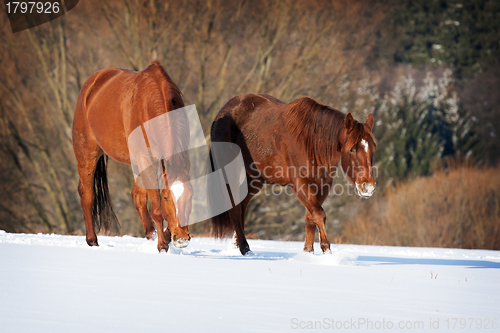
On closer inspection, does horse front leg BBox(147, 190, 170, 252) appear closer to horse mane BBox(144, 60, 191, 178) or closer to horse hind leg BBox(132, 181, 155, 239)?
horse mane BBox(144, 60, 191, 178)

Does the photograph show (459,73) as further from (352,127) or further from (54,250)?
(54,250)

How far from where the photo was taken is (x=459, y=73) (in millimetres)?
23812

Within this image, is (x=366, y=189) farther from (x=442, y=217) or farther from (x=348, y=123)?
(x=442, y=217)

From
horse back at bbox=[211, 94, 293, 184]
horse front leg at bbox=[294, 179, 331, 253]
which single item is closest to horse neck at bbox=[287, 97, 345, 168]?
horse back at bbox=[211, 94, 293, 184]

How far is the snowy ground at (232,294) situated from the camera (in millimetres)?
2701

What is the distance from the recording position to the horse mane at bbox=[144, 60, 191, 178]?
199 inches

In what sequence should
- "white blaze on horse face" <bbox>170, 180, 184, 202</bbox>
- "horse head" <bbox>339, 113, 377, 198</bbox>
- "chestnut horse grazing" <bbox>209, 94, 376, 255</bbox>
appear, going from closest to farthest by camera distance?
"white blaze on horse face" <bbox>170, 180, 184, 202</bbox> < "horse head" <bbox>339, 113, 377, 198</bbox> < "chestnut horse grazing" <bbox>209, 94, 376, 255</bbox>

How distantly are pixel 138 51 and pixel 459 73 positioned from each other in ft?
52.9

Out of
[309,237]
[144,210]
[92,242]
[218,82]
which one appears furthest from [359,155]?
[218,82]
